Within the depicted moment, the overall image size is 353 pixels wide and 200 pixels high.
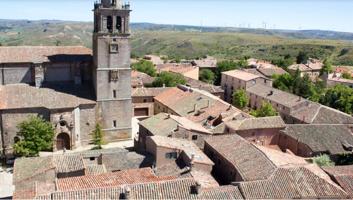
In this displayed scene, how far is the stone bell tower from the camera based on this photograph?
4853cm

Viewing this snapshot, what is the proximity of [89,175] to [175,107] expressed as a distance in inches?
1189

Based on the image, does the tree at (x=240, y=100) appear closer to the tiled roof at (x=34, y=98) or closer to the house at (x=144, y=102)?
the house at (x=144, y=102)

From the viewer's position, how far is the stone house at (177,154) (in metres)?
35.3

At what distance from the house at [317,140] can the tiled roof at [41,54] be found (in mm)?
28538

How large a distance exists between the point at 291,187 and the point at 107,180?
1465 centimetres

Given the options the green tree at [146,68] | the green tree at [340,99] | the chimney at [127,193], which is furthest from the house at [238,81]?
the chimney at [127,193]

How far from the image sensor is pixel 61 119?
47312 mm

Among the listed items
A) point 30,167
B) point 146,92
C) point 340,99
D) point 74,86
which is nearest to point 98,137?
point 74,86

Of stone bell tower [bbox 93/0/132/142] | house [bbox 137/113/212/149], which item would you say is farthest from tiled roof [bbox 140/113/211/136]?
stone bell tower [bbox 93/0/132/142]

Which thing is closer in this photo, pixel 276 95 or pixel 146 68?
pixel 276 95

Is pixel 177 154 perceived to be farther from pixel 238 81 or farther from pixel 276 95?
pixel 238 81

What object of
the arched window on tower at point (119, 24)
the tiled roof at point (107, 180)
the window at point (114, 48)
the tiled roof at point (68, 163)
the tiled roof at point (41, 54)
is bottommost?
the tiled roof at point (68, 163)

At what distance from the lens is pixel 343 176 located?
33156 millimetres

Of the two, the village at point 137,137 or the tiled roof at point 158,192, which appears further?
the village at point 137,137
